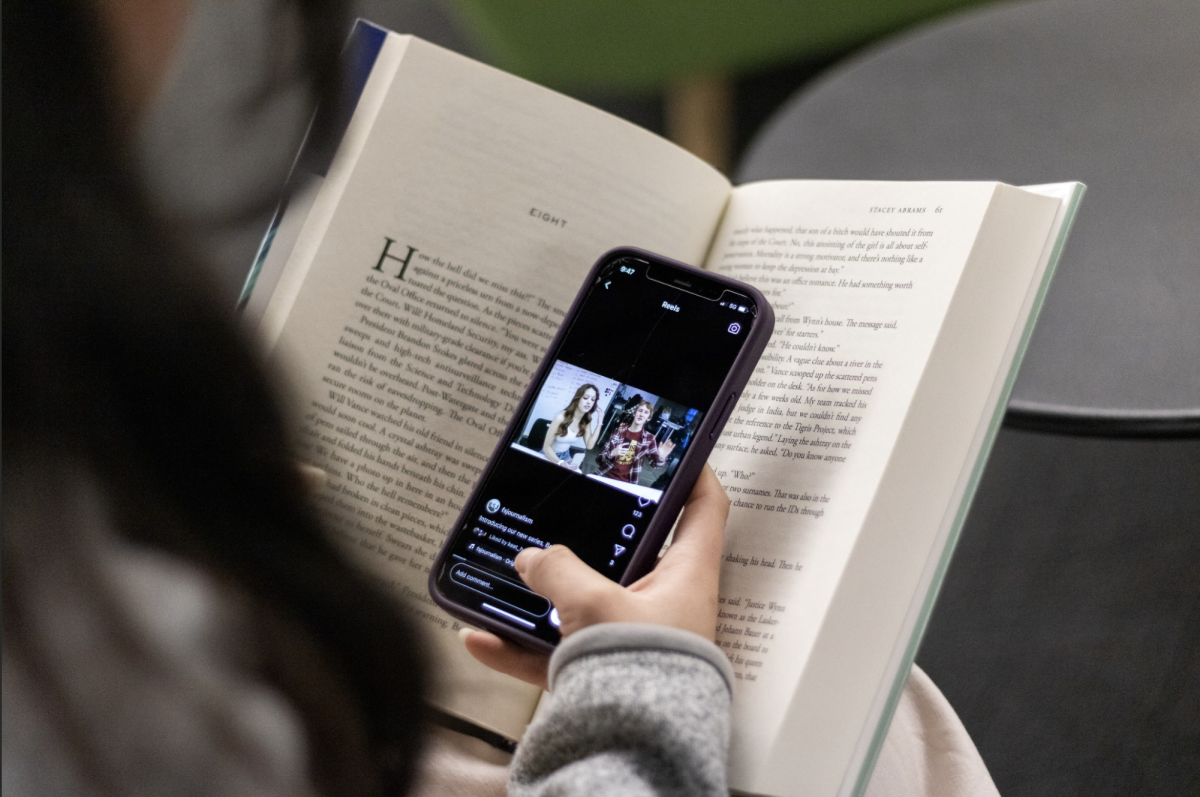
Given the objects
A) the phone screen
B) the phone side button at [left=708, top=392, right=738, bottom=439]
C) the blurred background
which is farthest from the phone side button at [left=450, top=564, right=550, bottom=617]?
the blurred background

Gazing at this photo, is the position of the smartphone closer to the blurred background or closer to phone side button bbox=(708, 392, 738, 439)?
phone side button bbox=(708, 392, 738, 439)

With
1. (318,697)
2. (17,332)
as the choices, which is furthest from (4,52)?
(318,697)

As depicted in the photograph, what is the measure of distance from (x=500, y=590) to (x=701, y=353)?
0.51 feet

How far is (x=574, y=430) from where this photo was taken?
0.49 meters

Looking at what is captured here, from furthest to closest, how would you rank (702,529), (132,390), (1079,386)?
(1079,386), (702,529), (132,390)

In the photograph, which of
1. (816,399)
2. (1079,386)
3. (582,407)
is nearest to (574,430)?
(582,407)

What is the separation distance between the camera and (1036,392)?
62 centimetres

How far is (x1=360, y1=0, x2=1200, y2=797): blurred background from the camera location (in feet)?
1.93

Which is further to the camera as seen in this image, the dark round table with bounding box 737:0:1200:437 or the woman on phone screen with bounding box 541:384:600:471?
the dark round table with bounding box 737:0:1200:437

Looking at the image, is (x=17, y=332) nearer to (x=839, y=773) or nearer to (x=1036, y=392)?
(x=839, y=773)

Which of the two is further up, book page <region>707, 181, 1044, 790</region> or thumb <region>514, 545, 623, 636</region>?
book page <region>707, 181, 1044, 790</region>

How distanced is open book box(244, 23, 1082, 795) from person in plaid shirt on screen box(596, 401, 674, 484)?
5 centimetres

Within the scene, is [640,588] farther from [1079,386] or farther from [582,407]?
[1079,386]

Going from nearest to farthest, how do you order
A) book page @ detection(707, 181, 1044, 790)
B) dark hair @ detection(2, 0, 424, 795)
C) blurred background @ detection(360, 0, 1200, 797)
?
dark hair @ detection(2, 0, 424, 795), book page @ detection(707, 181, 1044, 790), blurred background @ detection(360, 0, 1200, 797)
